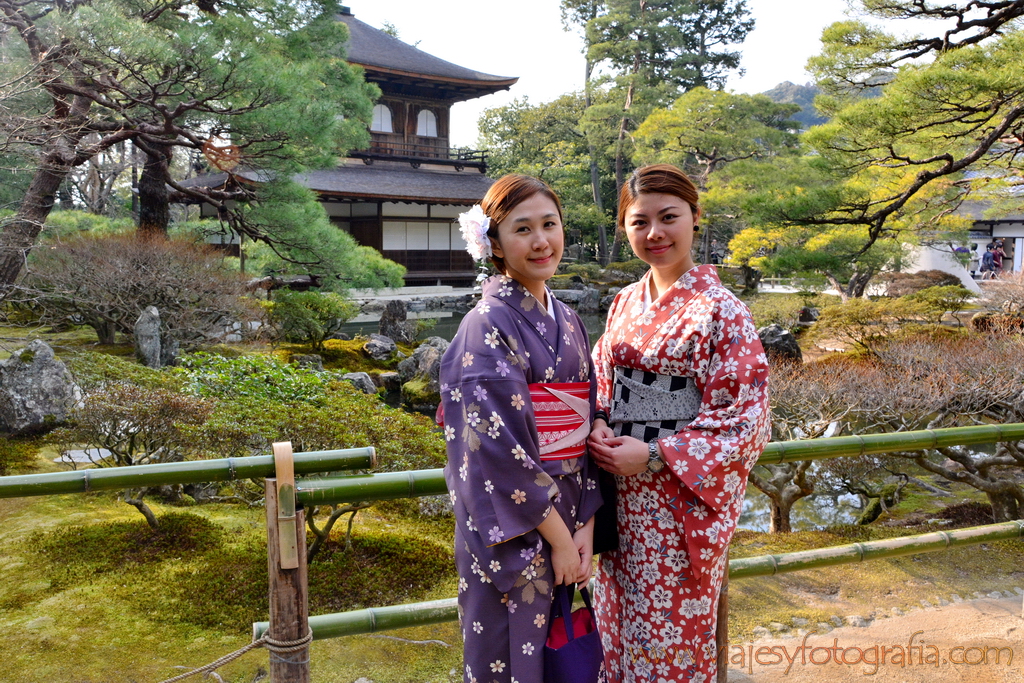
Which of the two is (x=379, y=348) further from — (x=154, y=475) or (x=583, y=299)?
(x=154, y=475)

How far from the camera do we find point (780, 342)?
11781 mm

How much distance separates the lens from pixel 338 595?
3.91 m

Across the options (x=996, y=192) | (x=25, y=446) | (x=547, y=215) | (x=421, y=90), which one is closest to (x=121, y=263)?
(x=25, y=446)

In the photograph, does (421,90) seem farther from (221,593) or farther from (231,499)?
(221,593)

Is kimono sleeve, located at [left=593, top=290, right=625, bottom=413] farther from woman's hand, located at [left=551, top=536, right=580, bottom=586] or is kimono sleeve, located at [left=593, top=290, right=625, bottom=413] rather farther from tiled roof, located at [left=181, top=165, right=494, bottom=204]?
tiled roof, located at [left=181, top=165, right=494, bottom=204]

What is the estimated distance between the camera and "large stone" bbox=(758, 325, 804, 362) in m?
11.7

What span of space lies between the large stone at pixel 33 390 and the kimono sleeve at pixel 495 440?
5.96 m

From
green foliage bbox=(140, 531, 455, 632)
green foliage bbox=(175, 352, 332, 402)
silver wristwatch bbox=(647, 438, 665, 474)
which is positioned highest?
silver wristwatch bbox=(647, 438, 665, 474)

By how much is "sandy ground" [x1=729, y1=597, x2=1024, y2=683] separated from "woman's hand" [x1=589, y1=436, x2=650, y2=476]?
112cm

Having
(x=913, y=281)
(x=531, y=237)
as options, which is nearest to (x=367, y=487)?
(x=531, y=237)

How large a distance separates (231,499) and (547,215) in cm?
460

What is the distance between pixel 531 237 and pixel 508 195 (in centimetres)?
11

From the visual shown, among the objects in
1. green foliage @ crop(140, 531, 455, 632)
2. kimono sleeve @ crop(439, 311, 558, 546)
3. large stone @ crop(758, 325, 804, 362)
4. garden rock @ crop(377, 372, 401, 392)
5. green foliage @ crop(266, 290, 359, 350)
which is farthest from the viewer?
large stone @ crop(758, 325, 804, 362)

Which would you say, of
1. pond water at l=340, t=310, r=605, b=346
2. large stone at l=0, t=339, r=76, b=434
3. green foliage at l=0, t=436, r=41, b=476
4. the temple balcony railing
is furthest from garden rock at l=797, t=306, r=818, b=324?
green foliage at l=0, t=436, r=41, b=476
